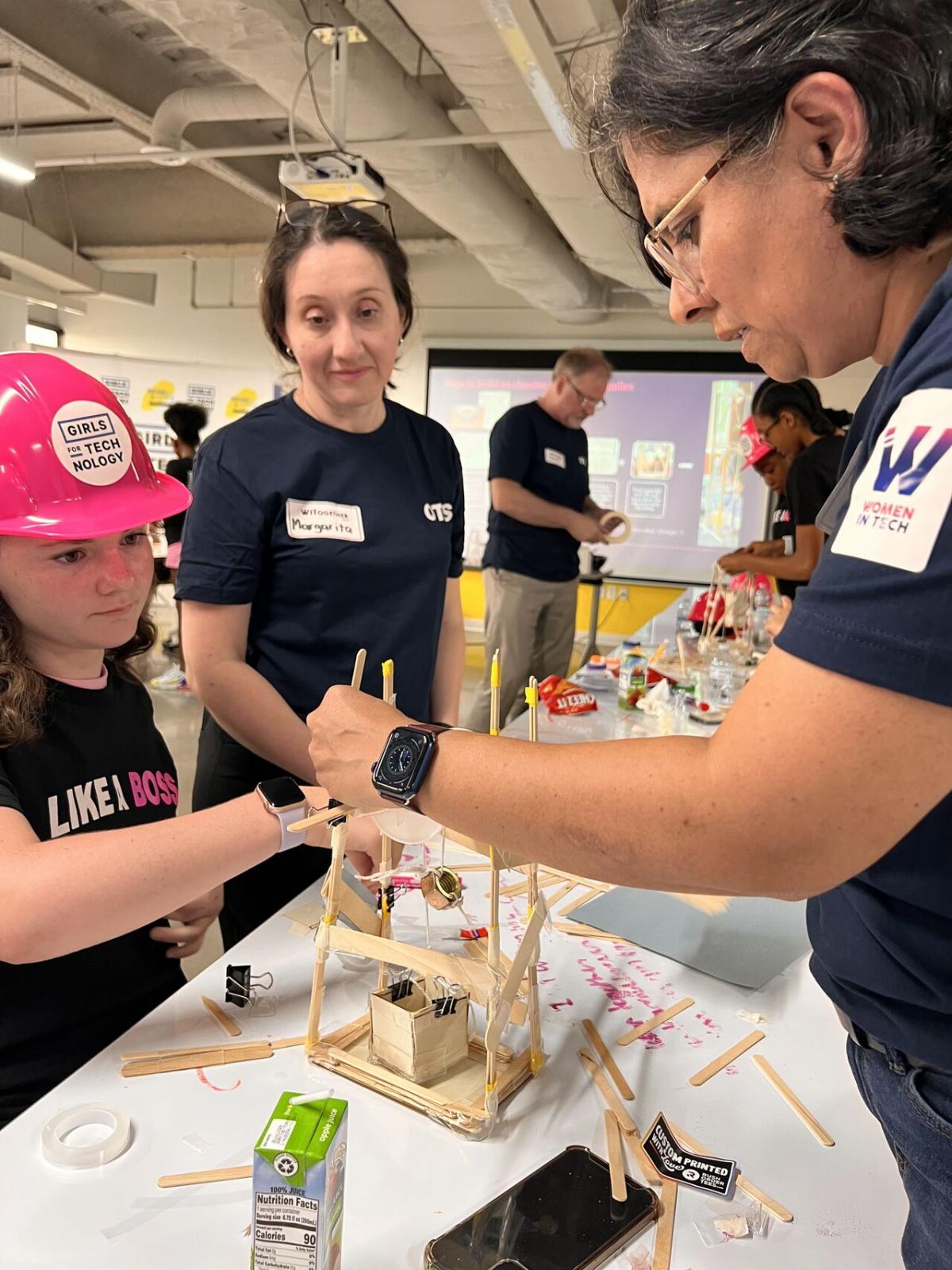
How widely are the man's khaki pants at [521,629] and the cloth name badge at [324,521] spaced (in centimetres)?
290

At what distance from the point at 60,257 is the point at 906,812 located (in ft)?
32.1

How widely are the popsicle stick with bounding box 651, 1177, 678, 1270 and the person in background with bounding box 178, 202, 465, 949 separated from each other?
963mm

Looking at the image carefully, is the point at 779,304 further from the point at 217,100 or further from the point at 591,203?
the point at 217,100

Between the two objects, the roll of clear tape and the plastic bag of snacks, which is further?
the plastic bag of snacks

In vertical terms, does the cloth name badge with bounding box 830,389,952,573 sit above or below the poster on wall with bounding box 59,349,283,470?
below

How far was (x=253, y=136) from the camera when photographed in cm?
695

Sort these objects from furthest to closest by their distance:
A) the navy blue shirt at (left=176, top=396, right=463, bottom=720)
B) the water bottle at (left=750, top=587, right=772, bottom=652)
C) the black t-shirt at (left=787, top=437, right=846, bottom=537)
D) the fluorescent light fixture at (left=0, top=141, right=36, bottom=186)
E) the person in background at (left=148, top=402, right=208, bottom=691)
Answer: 1. the person in background at (left=148, top=402, right=208, bottom=691)
2. the fluorescent light fixture at (left=0, top=141, right=36, bottom=186)
3. the water bottle at (left=750, top=587, right=772, bottom=652)
4. the black t-shirt at (left=787, top=437, right=846, bottom=537)
5. the navy blue shirt at (left=176, top=396, right=463, bottom=720)

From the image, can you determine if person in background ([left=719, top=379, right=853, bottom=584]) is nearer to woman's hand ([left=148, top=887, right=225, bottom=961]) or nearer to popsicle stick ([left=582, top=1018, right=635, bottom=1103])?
popsicle stick ([left=582, top=1018, right=635, bottom=1103])

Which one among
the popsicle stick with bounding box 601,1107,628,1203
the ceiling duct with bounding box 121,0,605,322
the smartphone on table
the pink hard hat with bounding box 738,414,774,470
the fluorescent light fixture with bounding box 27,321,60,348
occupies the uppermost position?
the ceiling duct with bounding box 121,0,605,322

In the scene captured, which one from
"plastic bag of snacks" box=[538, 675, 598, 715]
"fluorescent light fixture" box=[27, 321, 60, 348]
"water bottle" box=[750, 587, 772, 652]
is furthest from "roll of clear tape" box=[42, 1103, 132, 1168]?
"fluorescent light fixture" box=[27, 321, 60, 348]

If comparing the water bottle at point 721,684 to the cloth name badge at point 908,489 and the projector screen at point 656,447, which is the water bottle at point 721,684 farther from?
the projector screen at point 656,447

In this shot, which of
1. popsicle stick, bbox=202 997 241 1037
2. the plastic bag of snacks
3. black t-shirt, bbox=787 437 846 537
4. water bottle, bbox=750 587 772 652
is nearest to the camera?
popsicle stick, bbox=202 997 241 1037

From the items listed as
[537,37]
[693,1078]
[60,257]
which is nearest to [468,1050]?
[693,1078]

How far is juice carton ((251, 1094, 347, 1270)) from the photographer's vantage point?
2.39 ft
